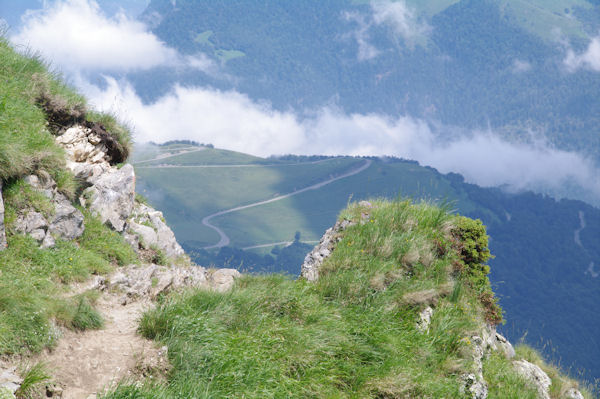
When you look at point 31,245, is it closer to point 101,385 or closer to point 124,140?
point 101,385

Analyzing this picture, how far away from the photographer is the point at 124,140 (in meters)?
13.4

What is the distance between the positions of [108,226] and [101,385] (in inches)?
223

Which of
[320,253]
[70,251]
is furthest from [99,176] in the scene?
[320,253]

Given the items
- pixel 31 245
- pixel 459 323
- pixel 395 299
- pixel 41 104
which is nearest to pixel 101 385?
pixel 31 245

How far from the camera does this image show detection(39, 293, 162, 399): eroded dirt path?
18.9 feet

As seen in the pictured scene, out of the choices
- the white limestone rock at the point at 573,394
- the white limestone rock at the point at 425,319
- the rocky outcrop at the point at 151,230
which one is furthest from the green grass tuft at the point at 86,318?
the white limestone rock at the point at 573,394

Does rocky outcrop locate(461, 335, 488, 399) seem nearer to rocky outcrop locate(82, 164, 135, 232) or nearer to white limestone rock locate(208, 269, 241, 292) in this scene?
white limestone rock locate(208, 269, 241, 292)

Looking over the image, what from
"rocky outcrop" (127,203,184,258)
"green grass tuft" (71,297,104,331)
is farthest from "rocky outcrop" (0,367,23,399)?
"rocky outcrop" (127,203,184,258)

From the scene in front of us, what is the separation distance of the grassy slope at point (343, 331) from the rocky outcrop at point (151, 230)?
13.0ft

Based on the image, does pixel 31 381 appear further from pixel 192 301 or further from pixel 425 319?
pixel 425 319

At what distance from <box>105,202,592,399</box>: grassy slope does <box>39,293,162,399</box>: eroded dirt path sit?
0.34m

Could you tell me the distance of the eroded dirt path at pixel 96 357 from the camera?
5.75m

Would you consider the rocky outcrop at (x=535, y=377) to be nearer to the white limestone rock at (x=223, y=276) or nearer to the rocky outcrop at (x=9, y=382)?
the white limestone rock at (x=223, y=276)

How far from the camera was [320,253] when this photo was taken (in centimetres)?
1110
